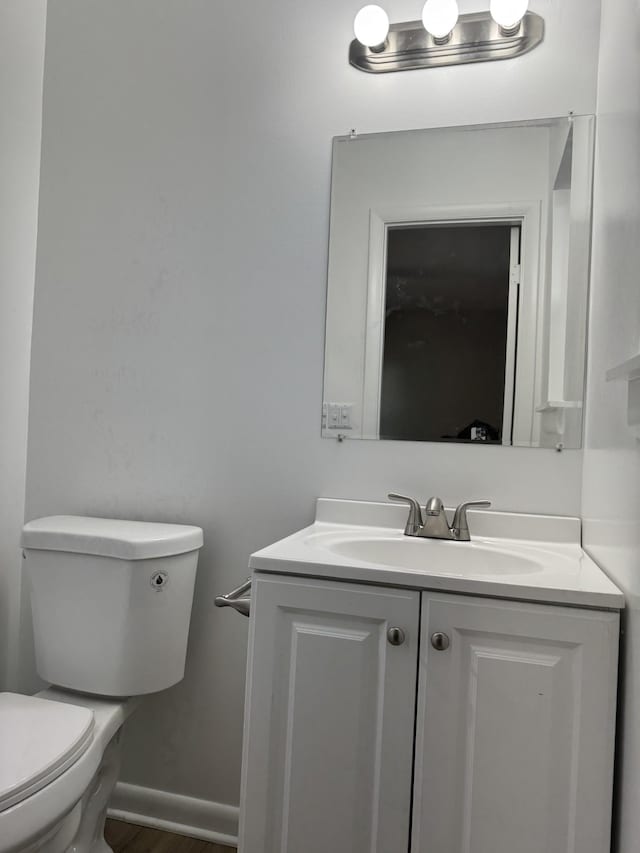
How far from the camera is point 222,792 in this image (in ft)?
5.31

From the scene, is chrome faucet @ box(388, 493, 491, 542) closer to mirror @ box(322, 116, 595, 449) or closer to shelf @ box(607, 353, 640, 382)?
mirror @ box(322, 116, 595, 449)

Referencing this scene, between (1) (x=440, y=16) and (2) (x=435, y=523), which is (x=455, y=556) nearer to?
(2) (x=435, y=523)

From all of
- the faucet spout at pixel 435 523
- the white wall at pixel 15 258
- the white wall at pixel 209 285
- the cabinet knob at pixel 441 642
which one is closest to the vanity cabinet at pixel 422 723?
the cabinet knob at pixel 441 642

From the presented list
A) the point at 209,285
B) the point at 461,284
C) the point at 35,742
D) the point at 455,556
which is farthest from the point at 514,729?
Answer: the point at 209,285

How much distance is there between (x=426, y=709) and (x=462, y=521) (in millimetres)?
484

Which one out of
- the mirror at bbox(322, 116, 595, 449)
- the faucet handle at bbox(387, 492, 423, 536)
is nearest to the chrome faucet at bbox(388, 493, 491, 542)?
the faucet handle at bbox(387, 492, 423, 536)

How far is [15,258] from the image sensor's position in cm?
174

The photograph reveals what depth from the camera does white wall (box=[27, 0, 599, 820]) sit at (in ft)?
5.13

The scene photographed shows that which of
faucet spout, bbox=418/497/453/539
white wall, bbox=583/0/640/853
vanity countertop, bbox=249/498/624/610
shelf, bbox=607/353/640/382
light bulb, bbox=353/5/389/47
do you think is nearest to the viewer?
shelf, bbox=607/353/640/382

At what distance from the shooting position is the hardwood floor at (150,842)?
5.15 ft

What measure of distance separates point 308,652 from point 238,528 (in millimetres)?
588

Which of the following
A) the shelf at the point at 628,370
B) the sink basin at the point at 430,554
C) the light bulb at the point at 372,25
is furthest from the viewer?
the light bulb at the point at 372,25

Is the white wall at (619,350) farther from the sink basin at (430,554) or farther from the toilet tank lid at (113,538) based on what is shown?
the toilet tank lid at (113,538)

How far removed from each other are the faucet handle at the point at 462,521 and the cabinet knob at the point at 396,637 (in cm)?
40
